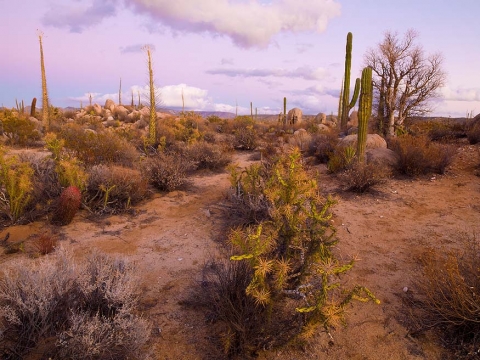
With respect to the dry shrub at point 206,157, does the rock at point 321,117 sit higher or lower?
higher

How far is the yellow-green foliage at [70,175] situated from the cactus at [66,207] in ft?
1.81

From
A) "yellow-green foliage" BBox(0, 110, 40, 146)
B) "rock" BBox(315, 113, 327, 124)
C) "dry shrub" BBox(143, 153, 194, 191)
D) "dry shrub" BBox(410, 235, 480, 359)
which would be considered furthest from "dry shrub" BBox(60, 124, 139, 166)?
"rock" BBox(315, 113, 327, 124)

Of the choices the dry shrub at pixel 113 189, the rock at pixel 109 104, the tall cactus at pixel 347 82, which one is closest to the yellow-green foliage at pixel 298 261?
the dry shrub at pixel 113 189

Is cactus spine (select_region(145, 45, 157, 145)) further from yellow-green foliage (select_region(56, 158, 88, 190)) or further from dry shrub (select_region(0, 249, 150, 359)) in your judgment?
dry shrub (select_region(0, 249, 150, 359))

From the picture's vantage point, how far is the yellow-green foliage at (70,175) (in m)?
6.24

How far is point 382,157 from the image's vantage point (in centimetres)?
923

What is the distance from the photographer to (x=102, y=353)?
2486 mm

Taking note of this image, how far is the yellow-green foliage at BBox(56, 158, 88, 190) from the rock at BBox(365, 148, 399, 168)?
725 centimetres

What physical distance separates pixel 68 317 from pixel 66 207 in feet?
11.5

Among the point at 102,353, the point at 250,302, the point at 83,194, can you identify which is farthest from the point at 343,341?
the point at 83,194

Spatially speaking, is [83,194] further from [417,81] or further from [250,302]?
[417,81]

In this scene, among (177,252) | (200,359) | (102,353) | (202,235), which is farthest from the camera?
(202,235)

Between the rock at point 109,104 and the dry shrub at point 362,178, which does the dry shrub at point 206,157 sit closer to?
the dry shrub at point 362,178

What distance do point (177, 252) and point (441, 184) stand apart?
6.77m
